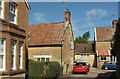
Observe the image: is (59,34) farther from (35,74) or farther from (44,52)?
(35,74)

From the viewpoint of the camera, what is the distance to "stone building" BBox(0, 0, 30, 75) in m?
10.1

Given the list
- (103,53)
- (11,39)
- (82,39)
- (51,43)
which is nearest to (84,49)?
(103,53)

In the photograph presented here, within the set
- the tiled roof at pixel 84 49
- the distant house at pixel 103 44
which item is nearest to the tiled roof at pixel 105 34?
the distant house at pixel 103 44

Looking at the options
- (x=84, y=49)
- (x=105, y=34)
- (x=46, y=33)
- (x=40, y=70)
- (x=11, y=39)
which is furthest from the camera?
(x=84, y=49)

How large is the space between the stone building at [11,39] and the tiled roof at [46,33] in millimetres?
7383

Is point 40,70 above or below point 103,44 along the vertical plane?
below

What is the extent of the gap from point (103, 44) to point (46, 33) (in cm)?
1737

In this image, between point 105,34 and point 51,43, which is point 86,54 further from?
point 51,43

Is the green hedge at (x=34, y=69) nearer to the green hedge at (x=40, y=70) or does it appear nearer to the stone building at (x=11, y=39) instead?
the green hedge at (x=40, y=70)

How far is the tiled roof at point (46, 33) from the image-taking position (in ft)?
68.4

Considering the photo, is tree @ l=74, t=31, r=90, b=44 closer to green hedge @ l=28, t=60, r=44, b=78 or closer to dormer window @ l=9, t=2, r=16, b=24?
green hedge @ l=28, t=60, r=44, b=78

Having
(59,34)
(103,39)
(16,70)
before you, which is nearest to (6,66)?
(16,70)

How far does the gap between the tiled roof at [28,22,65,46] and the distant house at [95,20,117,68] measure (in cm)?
1426

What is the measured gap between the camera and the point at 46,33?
2269 centimetres
